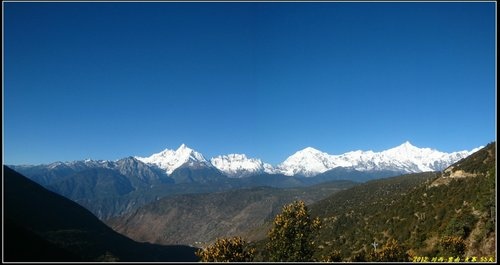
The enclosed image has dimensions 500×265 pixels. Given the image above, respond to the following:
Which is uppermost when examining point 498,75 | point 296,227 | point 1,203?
point 498,75

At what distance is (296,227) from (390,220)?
67.9 m

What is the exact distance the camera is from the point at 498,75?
11.9 meters

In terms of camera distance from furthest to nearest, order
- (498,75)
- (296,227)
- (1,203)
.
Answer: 1. (296,227)
2. (1,203)
3. (498,75)

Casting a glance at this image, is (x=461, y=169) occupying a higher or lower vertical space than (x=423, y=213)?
higher

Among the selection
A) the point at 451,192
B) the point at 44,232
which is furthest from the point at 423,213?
the point at 44,232

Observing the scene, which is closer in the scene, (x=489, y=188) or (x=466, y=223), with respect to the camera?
(x=466, y=223)

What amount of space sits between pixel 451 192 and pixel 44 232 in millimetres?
164317

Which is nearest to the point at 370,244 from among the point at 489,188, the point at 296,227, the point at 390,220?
the point at 390,220

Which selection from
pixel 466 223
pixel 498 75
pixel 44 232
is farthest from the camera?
pixel 44 232

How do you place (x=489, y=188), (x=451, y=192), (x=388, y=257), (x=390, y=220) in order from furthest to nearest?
(x=390, y=220) < (x=451, y=192) < (x=489, y=188) < (x=388, y=257)

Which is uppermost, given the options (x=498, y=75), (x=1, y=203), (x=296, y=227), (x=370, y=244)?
(x=498, y=75)

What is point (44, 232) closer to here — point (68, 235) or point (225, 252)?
point (68, 235)

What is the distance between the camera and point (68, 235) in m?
199

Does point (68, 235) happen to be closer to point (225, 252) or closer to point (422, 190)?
point (422, 190)
